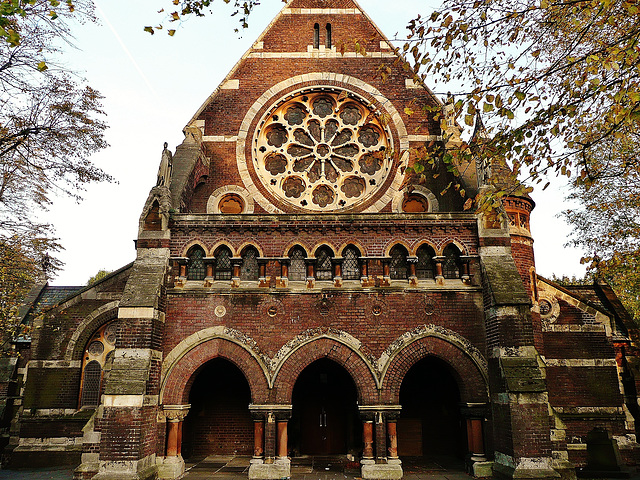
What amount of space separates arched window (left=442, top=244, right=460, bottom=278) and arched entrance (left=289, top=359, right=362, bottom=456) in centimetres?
416

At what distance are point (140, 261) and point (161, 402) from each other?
3338mm

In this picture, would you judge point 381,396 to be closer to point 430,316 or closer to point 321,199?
point 430,316

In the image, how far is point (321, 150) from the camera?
16109 mm

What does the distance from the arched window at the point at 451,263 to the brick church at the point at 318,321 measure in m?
0.06

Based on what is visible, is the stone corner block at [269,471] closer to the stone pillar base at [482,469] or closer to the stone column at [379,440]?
A: the stone column at [379,440]

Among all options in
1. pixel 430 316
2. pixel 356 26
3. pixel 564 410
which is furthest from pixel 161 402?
pixel 356 26

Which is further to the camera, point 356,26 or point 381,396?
point 356,26

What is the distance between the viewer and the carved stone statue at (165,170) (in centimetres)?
1276

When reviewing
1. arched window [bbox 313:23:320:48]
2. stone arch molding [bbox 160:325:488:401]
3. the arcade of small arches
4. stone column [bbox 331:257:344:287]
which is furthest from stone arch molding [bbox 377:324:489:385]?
arched window [bbox 313:23:320:48]

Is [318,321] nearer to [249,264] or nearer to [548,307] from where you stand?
[249,264]

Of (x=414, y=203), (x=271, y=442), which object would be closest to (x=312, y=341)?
(x=271, y=442)

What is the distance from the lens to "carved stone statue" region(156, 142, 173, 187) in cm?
1276

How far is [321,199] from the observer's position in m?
15.8

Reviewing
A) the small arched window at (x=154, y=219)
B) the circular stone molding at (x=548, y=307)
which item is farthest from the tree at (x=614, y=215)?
the small arched window at (x=154, y=219)
